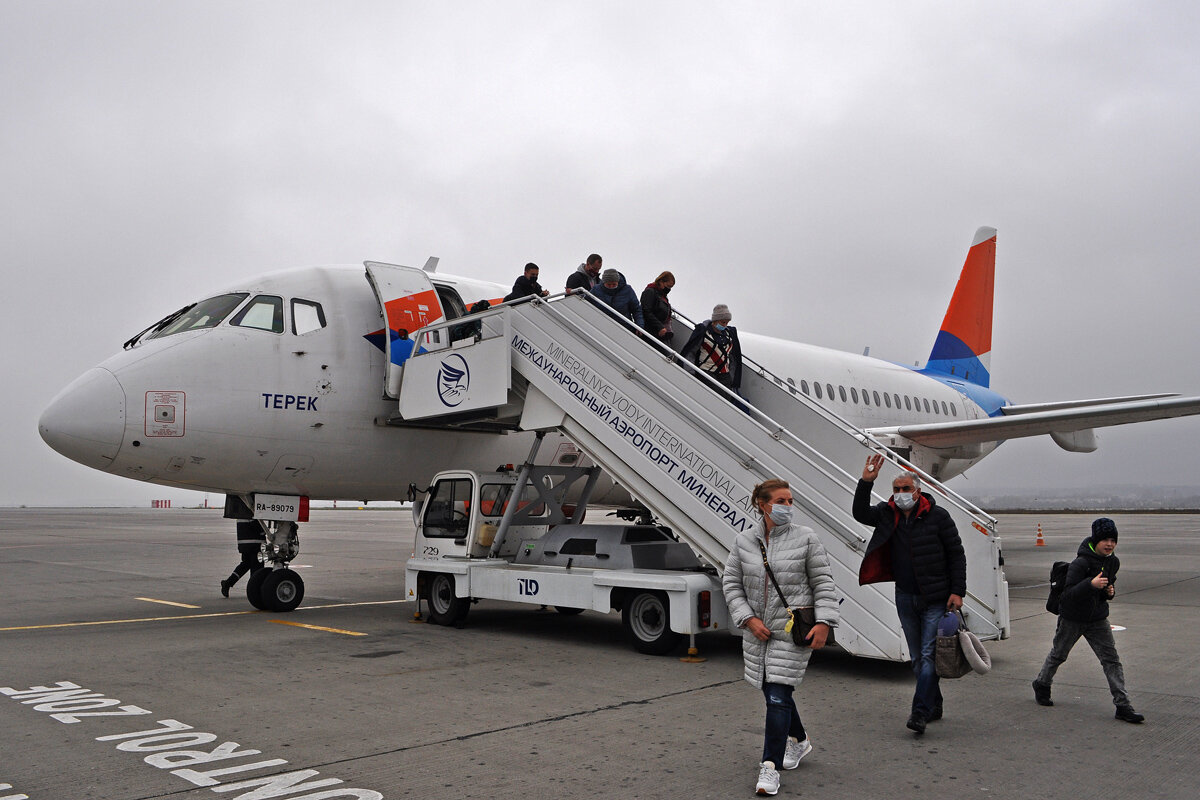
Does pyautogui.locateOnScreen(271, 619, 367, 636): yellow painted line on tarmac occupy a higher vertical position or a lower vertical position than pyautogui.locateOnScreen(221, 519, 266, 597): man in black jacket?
lower

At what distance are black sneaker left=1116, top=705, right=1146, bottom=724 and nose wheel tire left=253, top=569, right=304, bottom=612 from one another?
9302mm

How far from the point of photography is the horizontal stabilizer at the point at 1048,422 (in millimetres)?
13180

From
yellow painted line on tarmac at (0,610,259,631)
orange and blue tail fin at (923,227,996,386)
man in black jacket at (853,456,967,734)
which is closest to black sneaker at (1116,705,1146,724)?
man in black jacket at (853,456,967,734)

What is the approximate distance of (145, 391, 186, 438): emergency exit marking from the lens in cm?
991

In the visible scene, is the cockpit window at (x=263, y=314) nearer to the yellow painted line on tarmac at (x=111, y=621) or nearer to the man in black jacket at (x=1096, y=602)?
the yellow painted line on tarmac at (x=111, y=621)

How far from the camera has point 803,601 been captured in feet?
15.8

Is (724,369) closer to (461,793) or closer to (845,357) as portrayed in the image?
(461,793)

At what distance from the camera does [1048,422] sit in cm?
1385

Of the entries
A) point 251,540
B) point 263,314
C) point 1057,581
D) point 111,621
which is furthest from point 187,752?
point 251,540

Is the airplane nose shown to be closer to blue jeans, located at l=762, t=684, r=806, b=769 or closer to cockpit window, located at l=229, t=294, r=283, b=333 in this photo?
cockpit window, located at l=229, t=294, r=283, b=333

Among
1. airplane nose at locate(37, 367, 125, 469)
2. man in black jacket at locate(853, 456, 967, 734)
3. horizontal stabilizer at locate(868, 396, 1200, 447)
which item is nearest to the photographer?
man in black jacket at locate(853, 456, 967, 734)

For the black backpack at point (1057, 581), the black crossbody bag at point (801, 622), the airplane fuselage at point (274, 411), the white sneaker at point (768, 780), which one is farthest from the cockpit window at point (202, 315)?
the black backpack at point (1057, 581)

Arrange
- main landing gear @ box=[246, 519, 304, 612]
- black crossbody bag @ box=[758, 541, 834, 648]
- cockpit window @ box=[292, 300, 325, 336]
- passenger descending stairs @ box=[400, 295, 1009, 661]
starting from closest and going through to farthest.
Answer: black crossbody bag @ box=[758, 541, 834, 648] → passenger descending stairs @ box=[400, 295, 1009, 661] → cockpit window @ box=[292, 300, 325, 336] → main landing gear @ box=[246, 519, 304, 612]

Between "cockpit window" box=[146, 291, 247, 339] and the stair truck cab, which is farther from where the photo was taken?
"cockpit window" box=[146, 291, 247, 339]
